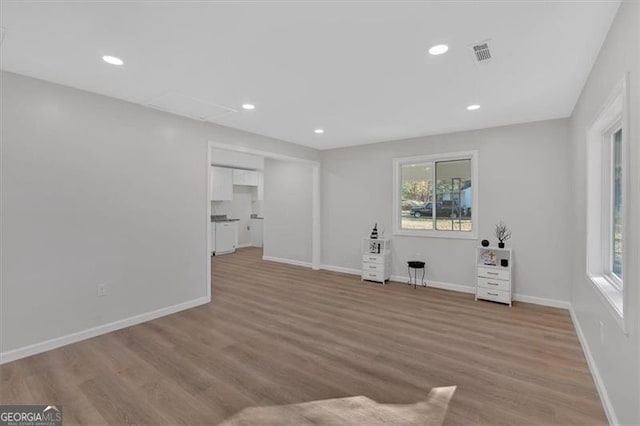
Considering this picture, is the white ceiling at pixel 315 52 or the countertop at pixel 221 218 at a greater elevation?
the white ceiling at pixel 315 52

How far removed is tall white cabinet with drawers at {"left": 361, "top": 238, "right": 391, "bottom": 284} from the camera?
5465 mm

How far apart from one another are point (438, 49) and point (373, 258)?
3.83m

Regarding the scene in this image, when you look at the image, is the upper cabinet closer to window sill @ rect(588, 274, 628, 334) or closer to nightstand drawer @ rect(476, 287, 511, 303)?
nightstand drawer @ rect(476, 287, 511, 303)

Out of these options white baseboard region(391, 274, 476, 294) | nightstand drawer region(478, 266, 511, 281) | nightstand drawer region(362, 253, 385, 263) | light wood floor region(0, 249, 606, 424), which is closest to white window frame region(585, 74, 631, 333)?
light wood floor region(0, 249, 606, 424)

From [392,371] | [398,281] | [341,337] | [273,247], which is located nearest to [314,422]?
[392,371]

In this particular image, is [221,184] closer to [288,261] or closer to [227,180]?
[227,180]

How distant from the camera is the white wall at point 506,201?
4180 millimetres

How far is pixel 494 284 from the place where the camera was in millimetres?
4355

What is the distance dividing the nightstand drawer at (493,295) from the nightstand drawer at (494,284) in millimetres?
43

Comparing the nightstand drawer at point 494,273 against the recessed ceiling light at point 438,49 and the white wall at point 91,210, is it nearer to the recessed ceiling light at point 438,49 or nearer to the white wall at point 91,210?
the recessed ceiling light at point 438,49

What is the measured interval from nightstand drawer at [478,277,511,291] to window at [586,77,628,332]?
1536 mm

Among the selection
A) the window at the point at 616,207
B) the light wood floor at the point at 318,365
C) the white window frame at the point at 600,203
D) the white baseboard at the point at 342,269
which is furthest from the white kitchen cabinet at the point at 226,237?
the window at the point at 616,207

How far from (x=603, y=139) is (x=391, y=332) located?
269cm

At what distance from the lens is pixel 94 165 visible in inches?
128
